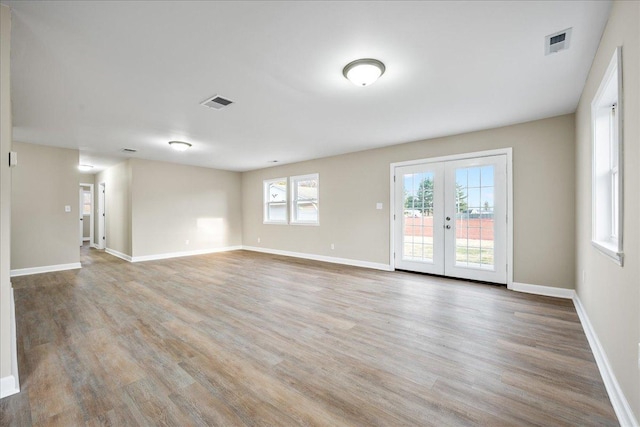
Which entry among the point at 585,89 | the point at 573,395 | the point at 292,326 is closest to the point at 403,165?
the point at 585,89

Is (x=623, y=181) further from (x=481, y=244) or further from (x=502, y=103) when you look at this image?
(x=481, y=244)

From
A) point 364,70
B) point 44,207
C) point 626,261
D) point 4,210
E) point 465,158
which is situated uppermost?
point 364,70

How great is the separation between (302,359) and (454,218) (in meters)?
3.65

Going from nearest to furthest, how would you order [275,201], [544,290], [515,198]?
1. [544,290]
2. [515,198]
3. [275,201]

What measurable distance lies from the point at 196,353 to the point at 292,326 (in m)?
0.92

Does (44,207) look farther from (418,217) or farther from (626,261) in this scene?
(626,261)

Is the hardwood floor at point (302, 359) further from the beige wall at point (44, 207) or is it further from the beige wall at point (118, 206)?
the beige wall at point (118, 206)

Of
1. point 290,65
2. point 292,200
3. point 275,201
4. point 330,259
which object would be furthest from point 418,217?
point 275,201

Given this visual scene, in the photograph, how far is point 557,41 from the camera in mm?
2188

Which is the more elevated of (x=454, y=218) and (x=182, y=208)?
(x=182, y=208)

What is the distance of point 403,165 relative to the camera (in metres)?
5.31

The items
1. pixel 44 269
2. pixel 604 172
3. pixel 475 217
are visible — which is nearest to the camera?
pixel 604 172

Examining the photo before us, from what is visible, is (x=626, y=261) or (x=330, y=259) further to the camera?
(x=330, y=259)

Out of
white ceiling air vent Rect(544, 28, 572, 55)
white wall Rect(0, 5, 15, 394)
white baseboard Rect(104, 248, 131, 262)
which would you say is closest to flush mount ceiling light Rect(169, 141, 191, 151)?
white baseboard Rect(104, 248, 131, 262)
